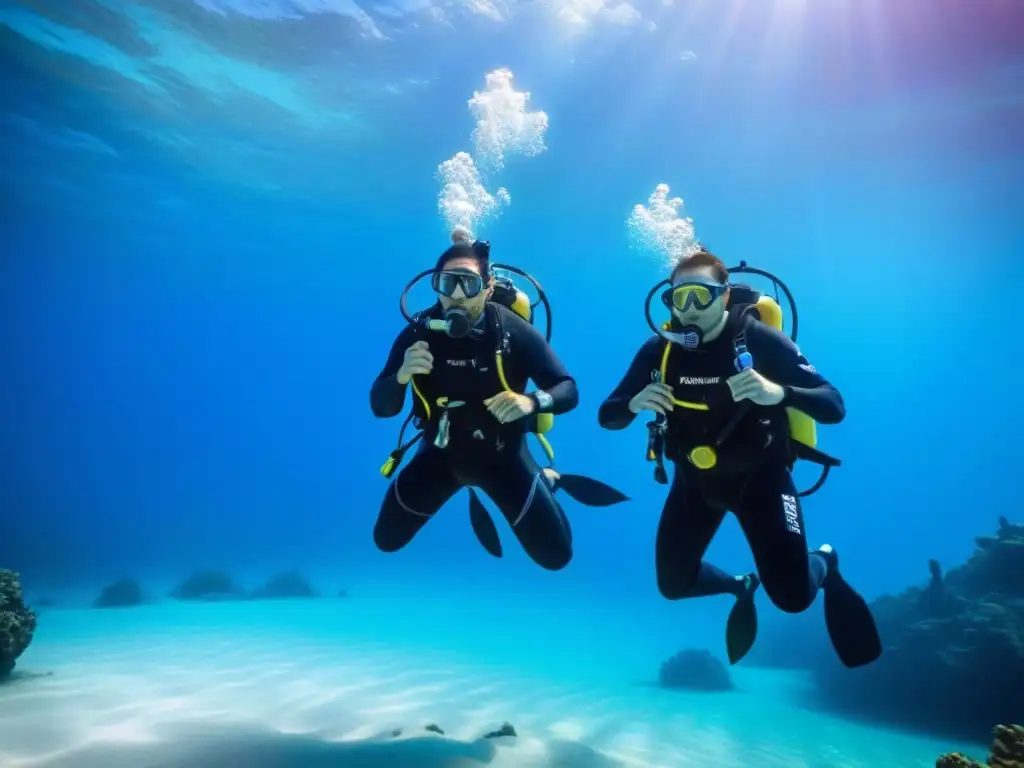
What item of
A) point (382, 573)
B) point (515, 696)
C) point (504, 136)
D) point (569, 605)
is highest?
point (504, 136)

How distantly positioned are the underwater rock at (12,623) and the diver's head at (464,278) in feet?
24.9

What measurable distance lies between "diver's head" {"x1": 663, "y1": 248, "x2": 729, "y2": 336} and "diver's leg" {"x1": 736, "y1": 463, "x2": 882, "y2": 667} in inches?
51.4

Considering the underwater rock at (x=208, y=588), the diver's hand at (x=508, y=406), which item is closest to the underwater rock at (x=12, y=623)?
the diver's hand at (x=508, y=406)

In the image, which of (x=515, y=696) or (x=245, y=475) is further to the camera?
(x=245, y=475)

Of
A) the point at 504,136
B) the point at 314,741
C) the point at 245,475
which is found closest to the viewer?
the point at 314,741

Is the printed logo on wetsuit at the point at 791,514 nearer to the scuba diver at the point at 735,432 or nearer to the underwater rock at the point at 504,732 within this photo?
the scuba diver at the point at 735,432

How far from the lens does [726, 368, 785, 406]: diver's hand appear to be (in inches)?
160

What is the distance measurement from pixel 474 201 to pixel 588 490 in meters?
32.5

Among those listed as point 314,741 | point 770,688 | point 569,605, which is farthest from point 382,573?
point 314,741

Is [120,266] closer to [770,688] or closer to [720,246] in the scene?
[720,246]

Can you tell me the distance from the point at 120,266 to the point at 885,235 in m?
53.9

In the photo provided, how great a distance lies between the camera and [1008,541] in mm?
13852

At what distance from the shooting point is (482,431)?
515cm

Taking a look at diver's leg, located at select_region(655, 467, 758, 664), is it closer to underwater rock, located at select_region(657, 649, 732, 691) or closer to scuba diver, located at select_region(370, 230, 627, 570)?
scuba diver, located at select_region(370, 230, 627, 570)
